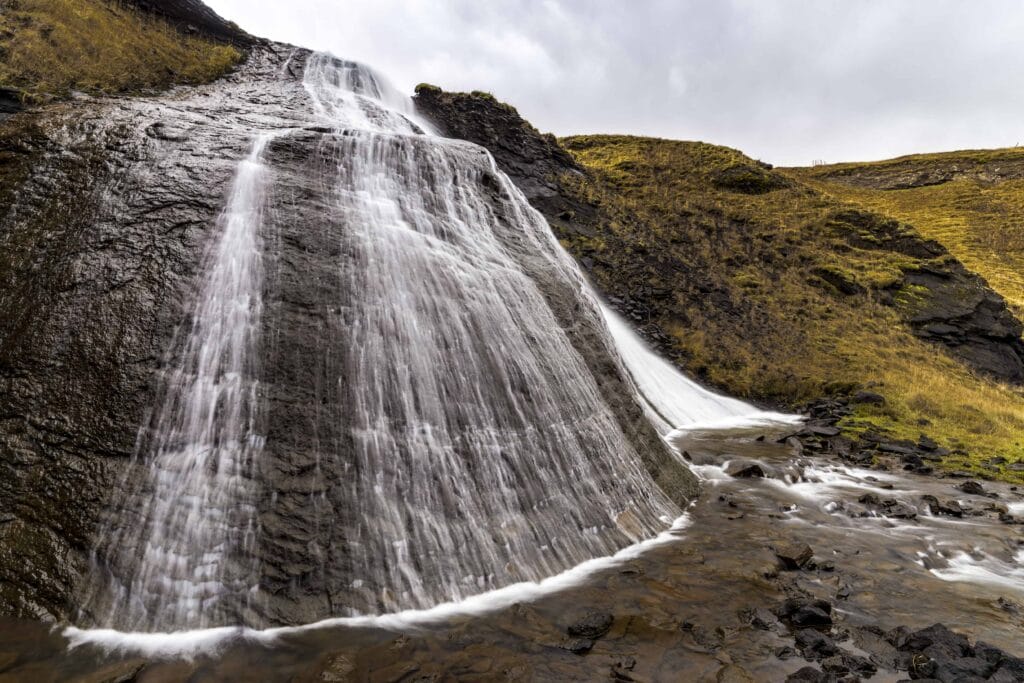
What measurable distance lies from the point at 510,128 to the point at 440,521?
28.8 metres

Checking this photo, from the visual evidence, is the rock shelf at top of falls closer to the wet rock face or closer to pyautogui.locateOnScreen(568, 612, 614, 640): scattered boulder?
the wet rock face

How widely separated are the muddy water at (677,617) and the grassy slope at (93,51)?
15579 millimetres

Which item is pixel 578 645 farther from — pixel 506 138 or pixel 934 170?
pixel 934 170

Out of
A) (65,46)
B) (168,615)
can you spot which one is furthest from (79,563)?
(65,46)

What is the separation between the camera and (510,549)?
579 cm

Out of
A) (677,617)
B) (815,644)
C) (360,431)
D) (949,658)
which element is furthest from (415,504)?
(949,658)

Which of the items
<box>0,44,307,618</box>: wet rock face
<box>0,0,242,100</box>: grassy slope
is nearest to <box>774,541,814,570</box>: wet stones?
<box>0,44,307,618</box>: wet rock face

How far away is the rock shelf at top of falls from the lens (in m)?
4.68

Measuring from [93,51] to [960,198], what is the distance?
239 feet

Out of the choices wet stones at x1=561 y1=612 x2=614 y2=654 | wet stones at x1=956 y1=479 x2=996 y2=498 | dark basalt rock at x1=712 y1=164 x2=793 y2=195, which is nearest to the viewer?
wet stones at x1=561 y1=612 x2=614 y2=654

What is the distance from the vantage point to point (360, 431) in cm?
565

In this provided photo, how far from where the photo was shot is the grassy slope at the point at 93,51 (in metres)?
15.2

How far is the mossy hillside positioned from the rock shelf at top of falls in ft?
139

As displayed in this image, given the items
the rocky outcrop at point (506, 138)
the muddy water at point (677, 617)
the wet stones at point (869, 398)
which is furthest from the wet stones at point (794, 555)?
the rocky outcrop at point (506, 138)
